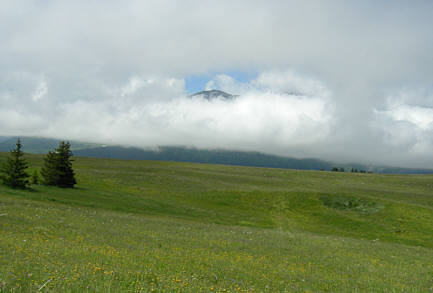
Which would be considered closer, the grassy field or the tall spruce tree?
the grassy field

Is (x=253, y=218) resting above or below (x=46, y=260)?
below

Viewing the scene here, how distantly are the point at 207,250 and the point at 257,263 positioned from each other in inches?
150

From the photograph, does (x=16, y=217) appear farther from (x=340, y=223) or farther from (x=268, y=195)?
(x=268, y=195)

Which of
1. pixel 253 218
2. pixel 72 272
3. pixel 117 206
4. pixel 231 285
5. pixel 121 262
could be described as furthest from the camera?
pixel 253 218

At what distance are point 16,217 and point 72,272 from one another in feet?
50.5

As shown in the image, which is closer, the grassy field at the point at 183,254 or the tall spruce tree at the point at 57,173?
the grassy field at the point at 183,254

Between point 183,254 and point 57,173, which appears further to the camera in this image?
point 57,173

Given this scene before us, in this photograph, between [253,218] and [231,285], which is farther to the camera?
[253,218]

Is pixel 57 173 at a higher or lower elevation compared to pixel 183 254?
higher

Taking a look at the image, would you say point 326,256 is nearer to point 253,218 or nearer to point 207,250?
point 207,250


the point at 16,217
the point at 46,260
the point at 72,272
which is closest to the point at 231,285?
the point at 72,272

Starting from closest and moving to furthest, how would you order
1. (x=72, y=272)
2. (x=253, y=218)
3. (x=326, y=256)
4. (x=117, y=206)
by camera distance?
(x=72, y=272) < (x=326, y=256) < (x=117, y=206) < (x=253, y=218)

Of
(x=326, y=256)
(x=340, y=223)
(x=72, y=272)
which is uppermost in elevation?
(x=72, y=272)

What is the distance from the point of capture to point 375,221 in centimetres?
4947
